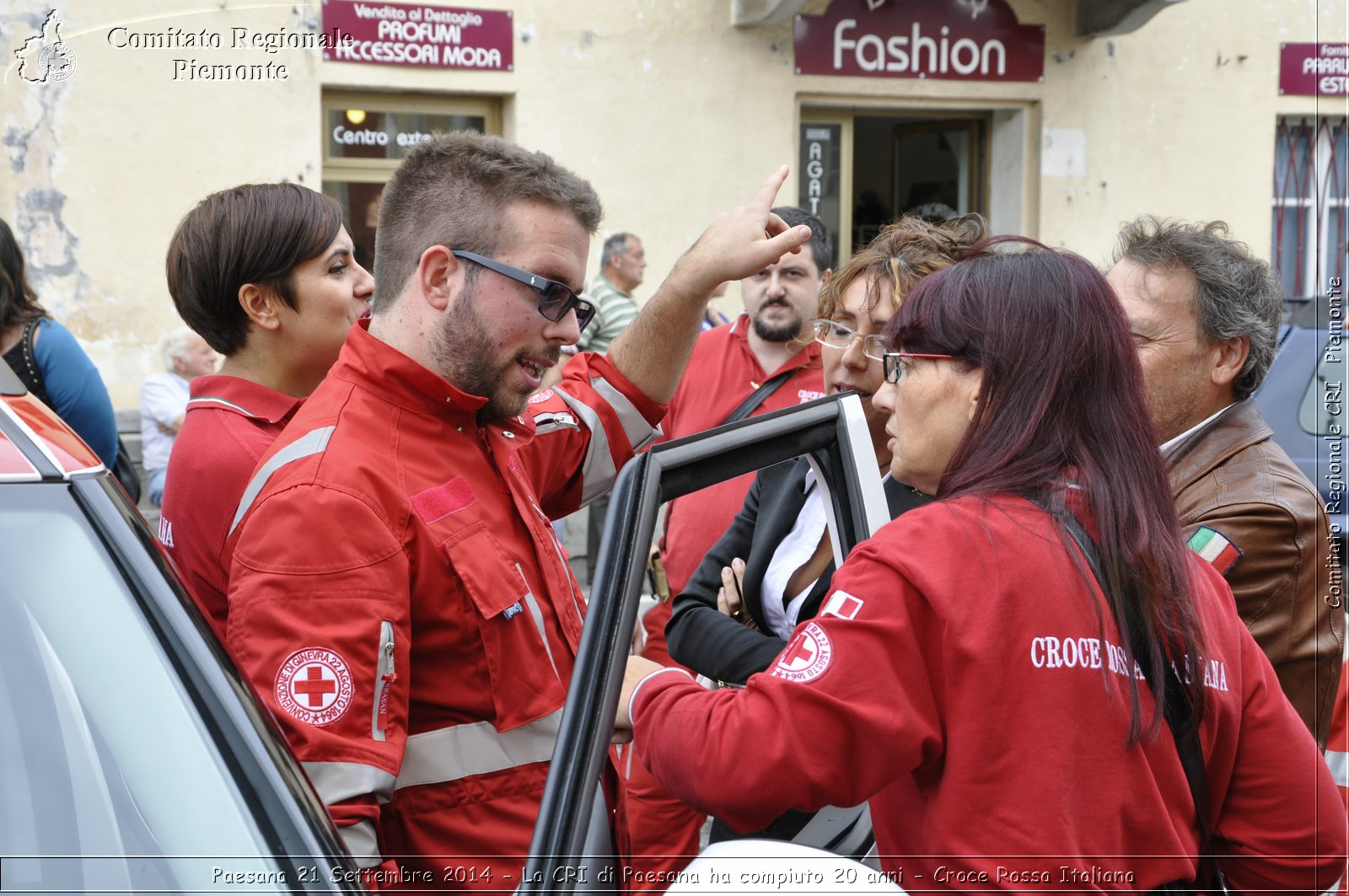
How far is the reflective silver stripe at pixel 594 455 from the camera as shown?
8.11 feet

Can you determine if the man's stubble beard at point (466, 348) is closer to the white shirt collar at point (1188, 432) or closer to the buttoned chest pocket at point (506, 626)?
the buttoned chest pocket at point (506, 626)

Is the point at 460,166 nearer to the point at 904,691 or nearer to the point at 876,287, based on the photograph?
the point at 876,287

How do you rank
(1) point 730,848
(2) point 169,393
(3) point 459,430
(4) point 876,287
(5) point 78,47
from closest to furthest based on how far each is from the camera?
1. (1) point 730,848
2. (3) point 459,430
3. (4) point 876,287
4. (2) point 169,393
5. (5) point 78,47

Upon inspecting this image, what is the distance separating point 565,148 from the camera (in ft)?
28.4

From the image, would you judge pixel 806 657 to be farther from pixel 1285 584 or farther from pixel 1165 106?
pixel 1165 106

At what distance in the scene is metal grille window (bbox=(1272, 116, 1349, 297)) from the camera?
10148mm

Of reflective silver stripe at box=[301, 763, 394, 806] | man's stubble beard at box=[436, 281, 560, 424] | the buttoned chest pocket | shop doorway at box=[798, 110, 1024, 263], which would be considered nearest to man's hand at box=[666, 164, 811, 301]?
man's stubble beard at box=[436, 281, 560, 424]

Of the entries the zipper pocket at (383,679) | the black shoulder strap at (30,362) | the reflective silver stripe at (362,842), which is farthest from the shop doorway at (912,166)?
the reflective silver stripe at (362,842)

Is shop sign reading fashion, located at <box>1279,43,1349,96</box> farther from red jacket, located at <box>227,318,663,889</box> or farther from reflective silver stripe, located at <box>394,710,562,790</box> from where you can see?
reflective silver stripe, located at <box>394,710,562,790</box>

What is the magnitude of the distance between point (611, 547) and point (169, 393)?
6.20 meters

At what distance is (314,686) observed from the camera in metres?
1.63

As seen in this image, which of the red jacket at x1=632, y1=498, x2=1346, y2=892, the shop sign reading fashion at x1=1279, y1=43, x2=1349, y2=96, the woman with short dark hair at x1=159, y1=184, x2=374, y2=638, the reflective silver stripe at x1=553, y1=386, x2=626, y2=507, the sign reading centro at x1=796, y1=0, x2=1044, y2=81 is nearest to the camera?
the red jacket at x1=632, y1=498, x2=1346, y2=892

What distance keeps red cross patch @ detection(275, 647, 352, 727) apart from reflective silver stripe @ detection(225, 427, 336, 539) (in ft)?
0.99

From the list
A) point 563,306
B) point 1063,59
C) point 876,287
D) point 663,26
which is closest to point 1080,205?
point 1063,59
